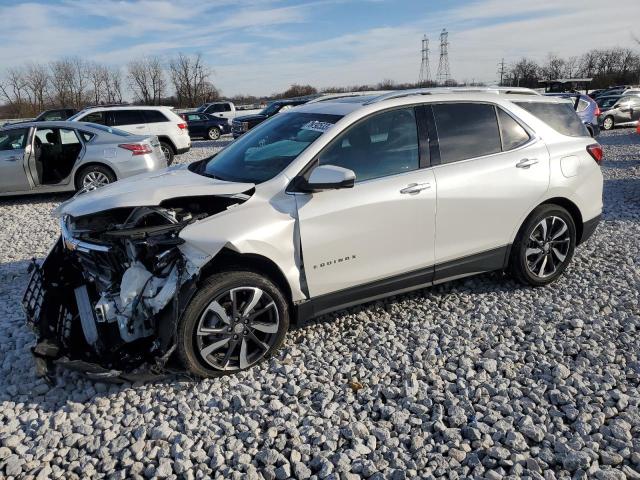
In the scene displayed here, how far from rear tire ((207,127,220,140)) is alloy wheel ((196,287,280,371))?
20917mm

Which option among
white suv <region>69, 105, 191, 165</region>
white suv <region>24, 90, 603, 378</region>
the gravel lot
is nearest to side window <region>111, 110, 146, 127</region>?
white suv <region>69, 105, 191, 165</region>

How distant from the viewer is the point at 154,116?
14.5 m

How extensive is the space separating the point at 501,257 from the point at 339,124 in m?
1.92

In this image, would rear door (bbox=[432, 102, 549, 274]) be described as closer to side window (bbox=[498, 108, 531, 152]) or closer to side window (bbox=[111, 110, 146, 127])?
side window (bbox=[498, 108, 531, 152])

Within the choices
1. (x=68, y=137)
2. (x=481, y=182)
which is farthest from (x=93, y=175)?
(x=481, y=182)

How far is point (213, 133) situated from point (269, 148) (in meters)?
20.2

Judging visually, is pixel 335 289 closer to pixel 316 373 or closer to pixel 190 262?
pixel 316 373

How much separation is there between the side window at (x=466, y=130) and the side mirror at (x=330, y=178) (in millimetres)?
1055

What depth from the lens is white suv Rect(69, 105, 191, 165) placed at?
46.5 ft

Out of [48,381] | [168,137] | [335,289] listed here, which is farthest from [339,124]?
[168,137]

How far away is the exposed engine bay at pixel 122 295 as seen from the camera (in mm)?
3213

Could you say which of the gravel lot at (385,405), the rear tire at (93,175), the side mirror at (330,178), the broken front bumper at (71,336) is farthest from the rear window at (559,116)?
the rear tire at (93,175)

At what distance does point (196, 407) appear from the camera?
3.18 metres

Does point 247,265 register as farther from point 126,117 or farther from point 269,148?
point 126,117
